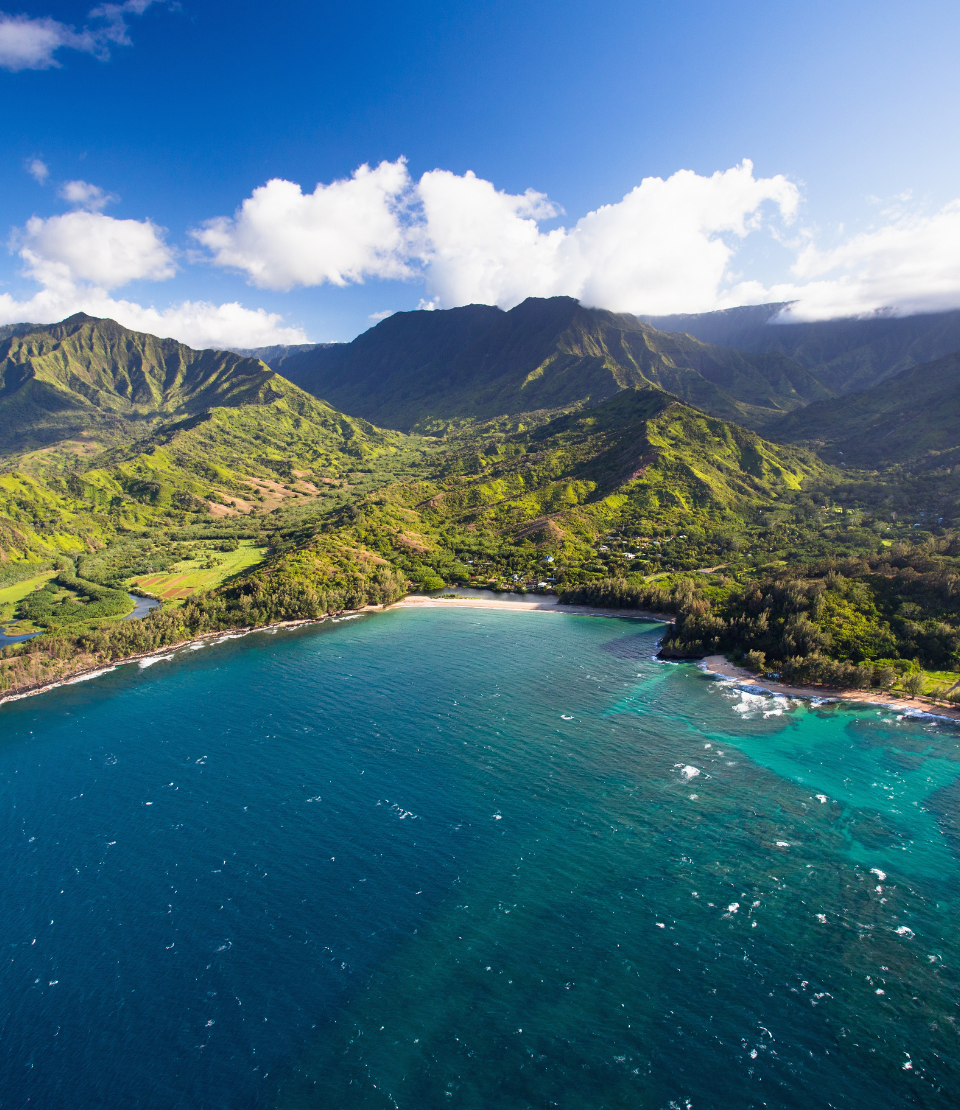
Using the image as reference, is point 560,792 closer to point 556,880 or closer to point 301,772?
point 556,880

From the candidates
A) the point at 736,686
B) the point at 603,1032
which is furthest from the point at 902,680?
the point at 603,1032

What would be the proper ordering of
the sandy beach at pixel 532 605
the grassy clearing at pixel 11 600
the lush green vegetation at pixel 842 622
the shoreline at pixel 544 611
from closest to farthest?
the shoreline at pixel 544 611 < the lush green vegetation at pixel 842 622 < the sandy beach at pixel 532 605 < the grassy clearing at pixel 11 600

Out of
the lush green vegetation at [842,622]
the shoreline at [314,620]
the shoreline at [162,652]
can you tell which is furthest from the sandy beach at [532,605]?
the lush green vegetation at [842,622]

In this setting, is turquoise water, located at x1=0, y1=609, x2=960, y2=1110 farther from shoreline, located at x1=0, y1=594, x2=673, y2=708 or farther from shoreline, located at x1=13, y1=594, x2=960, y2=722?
shoreline, located at x1=0, y1=594, x2=673, y2=708

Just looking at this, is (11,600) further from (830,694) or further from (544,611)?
(830,694)

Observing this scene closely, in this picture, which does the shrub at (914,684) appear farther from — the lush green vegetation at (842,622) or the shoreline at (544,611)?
the lush green vegetation at (842,622)

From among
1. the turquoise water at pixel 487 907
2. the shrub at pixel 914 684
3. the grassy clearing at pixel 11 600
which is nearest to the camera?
the turquoise water at pixel 487 907
